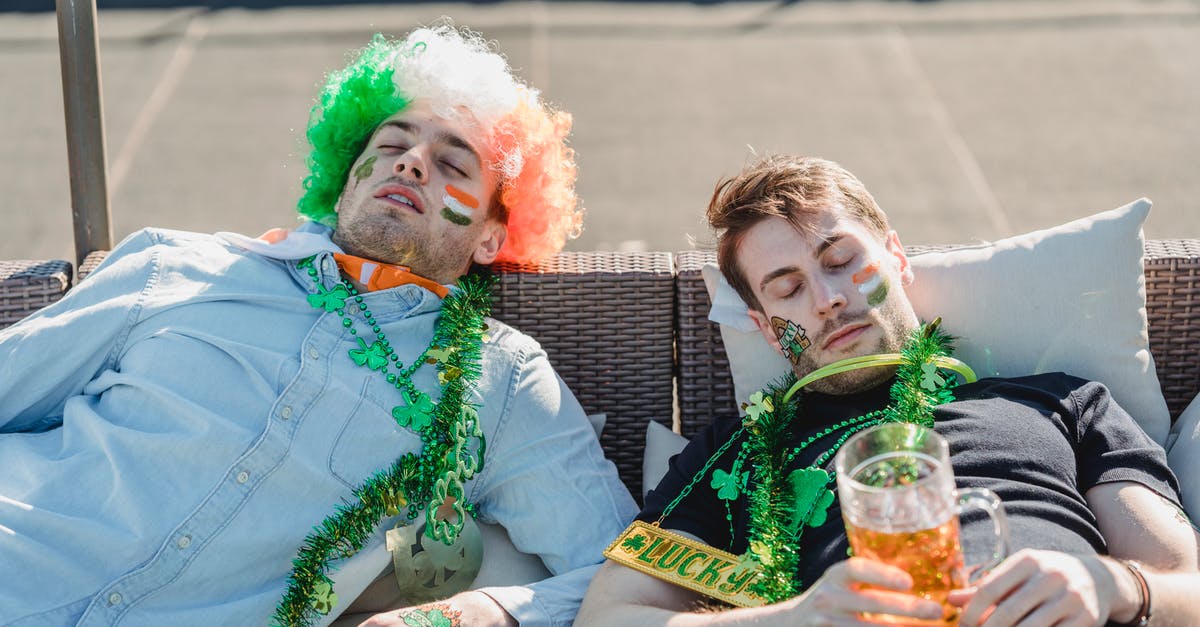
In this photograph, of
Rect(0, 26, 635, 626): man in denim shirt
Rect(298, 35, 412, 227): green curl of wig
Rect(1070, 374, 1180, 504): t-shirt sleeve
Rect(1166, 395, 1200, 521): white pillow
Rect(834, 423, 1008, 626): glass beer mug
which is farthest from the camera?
Rect(298, 35, 412, 227): green curl of wig

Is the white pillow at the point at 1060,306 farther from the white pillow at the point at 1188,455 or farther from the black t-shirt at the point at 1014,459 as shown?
the black t-shirt at the point at 1014,459

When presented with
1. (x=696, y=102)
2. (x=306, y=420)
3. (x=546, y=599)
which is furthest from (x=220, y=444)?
(x=696, y=102)

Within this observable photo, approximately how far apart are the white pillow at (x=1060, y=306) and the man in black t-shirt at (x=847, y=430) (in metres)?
0.15

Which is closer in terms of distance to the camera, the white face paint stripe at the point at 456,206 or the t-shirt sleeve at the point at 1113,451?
the t-shirt sleeve at the point at 1113,451

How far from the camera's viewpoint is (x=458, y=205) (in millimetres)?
3170

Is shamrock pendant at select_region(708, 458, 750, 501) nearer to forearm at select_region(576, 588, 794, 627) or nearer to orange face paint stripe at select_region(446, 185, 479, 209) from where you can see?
forearm at select_region(576, 588, 794, 627)

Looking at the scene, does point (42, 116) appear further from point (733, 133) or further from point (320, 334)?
point (320, 334)

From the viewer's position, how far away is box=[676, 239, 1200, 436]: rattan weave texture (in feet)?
10.5

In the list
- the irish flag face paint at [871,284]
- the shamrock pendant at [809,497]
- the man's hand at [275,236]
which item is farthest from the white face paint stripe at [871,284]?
the man's hand at [275,236]

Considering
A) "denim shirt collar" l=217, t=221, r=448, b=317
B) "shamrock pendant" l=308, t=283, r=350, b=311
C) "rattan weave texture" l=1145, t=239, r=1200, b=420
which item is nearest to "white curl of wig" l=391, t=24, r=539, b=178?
"denim shirt collar" l=217, t=221, r=448, b=317

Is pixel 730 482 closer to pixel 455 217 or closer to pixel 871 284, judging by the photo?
pixel 871 284

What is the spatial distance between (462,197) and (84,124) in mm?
1175

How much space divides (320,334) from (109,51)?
6.88m

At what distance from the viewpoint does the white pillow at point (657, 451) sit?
3168 mm
